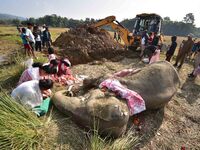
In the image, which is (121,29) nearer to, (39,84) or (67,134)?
(39,84)

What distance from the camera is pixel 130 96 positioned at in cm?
409

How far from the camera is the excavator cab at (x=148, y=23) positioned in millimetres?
11852

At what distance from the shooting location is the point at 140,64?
934cm

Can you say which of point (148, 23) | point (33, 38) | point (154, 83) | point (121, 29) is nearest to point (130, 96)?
point (154, 83)

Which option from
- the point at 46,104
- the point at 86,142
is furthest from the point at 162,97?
the point at 46,104

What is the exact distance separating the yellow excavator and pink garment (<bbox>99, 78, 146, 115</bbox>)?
7.40 m

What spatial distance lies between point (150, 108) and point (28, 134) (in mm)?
2740

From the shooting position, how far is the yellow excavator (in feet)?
37.3

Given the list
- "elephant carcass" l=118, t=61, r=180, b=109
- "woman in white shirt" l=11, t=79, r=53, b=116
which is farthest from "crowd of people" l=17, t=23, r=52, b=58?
"elephant carcass" l=118, t=61, r=180, b=109

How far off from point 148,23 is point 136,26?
0.70 meters

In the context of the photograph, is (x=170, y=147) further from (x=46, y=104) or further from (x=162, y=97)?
(x=46, y=104)

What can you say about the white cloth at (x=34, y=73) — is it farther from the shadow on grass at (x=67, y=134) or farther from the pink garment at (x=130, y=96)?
the pink garment at (x=130, y=96)

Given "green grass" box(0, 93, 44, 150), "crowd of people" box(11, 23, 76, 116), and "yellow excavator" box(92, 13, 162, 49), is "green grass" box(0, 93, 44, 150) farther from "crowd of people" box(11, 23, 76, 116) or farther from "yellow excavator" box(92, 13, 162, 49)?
"yellow excavator" box(92, 13, 162, 49)

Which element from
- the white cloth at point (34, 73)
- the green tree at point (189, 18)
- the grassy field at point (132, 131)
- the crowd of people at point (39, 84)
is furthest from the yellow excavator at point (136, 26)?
the green tree at point (189, 18)
